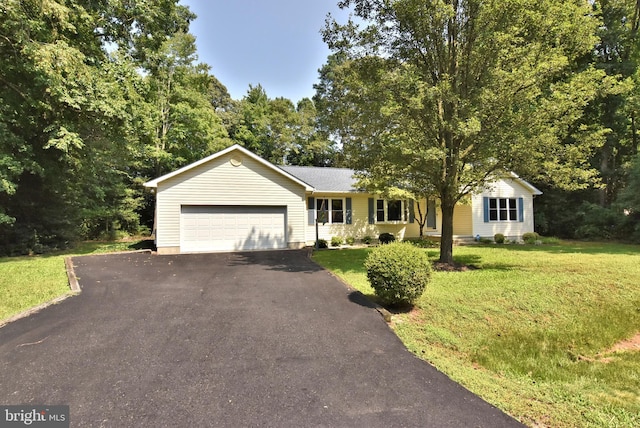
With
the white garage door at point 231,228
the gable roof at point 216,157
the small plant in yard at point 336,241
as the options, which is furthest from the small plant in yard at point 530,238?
the white garage door at point 231,228

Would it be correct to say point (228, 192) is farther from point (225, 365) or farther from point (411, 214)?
point (225, 365)

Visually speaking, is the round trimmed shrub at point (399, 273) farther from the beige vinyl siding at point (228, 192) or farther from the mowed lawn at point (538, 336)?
the beige vinyl siding at point (228, 192)

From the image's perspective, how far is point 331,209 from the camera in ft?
58.4

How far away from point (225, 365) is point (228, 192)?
1129 cm

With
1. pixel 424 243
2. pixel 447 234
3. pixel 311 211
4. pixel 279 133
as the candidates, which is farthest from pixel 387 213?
pixel 279 133

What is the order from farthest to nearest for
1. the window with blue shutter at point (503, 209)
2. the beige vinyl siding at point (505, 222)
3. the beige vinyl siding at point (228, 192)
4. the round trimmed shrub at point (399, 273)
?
the window with blue shutter at point (503, 209) < the beige vinyl siding at point (505, 222) < the beige vinyl siding at point (228, 192) < the round trimmed shrub at point (399, 273)

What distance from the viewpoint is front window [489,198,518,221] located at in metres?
19.4

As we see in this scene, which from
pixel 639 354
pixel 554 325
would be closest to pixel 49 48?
pixel 554 325

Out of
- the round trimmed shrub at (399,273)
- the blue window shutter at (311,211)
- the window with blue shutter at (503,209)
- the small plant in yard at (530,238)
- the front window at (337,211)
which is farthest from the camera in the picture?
the window with blue shutter at (503,209)

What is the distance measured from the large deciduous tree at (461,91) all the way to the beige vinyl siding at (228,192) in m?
5.53

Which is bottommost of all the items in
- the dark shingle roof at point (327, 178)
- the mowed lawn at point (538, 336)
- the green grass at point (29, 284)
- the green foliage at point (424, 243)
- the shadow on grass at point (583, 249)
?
the mowed lawn at point (538, 336)

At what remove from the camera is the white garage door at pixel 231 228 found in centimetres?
1431

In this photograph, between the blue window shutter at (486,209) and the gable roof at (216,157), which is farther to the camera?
the blue window shutter at (486,209)

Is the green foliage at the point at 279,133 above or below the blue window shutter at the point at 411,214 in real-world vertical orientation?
above
